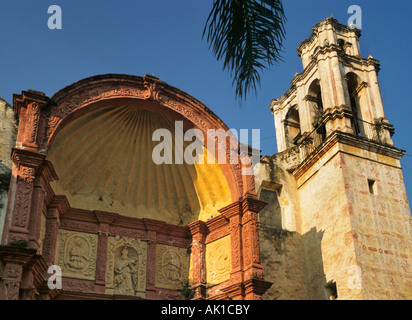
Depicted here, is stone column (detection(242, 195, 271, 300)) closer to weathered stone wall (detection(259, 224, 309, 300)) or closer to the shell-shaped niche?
the shell-shaped niche

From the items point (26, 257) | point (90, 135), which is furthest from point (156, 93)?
point (26, 257)

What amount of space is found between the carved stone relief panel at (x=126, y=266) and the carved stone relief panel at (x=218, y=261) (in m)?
1.54

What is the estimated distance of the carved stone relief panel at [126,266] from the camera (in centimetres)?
1253

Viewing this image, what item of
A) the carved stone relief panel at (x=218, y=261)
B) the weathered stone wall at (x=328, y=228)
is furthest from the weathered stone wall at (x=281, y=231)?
the carved stone relief panel at (x=218, y=261)

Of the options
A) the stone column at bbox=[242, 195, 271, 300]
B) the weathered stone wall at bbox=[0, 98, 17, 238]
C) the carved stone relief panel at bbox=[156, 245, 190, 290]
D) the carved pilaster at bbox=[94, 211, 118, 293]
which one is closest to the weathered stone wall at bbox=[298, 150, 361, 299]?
the stone column at bbox=[242, 195, 271, 300]

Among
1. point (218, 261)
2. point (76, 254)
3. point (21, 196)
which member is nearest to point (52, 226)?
point (76, 254)

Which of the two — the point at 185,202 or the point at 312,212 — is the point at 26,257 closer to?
the point at 185,202

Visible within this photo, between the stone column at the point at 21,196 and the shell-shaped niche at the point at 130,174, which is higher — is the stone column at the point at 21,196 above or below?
below

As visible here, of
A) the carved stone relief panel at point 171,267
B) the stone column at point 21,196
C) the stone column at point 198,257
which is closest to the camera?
the stone column at point 21,196

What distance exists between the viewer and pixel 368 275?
47.3 ft

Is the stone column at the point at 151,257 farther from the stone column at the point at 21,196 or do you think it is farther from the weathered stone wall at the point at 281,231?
the weathered stone wall at the point at 281,231

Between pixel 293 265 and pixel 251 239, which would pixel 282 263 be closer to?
pixel 293 265

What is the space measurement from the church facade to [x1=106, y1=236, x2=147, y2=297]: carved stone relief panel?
0.9 inches

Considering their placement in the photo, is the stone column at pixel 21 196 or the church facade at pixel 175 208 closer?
the stone column at pixel 21 196
